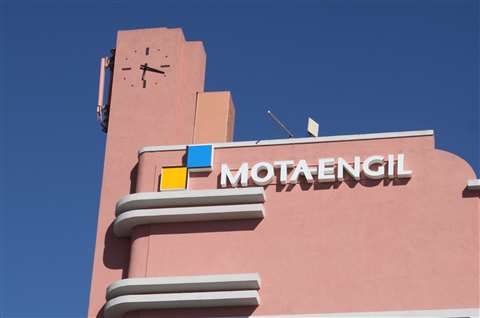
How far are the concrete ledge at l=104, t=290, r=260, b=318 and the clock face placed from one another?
31.0 ft

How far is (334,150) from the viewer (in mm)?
45875

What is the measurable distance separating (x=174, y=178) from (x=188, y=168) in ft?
1.92

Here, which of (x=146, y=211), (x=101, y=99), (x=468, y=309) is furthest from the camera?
(x=101, y=99)

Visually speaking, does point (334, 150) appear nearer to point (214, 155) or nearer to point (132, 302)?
point (214, 155)

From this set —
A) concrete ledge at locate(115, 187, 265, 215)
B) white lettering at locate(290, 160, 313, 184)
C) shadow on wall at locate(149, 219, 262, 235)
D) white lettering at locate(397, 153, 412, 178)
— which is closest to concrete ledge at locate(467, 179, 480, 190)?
white lettering at locate(397, 153, 412, 178)

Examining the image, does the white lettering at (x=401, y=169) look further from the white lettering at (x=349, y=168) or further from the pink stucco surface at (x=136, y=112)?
the pink stucco surface at (x=136, y=112)

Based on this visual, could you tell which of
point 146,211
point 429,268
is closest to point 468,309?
point 429,268

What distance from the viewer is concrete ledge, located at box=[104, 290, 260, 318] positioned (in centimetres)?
4328

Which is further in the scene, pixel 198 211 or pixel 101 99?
pixel 101 99

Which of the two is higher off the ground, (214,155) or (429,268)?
(214,155)

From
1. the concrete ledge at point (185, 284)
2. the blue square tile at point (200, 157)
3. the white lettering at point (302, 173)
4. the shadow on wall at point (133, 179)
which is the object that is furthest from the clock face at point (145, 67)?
the concrete ledge at point (185, 284)

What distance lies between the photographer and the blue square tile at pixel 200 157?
4647 centimetres

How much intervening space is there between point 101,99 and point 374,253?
1292cm

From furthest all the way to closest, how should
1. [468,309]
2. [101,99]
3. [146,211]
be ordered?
[101,99]
[146,211]
[468,309]
